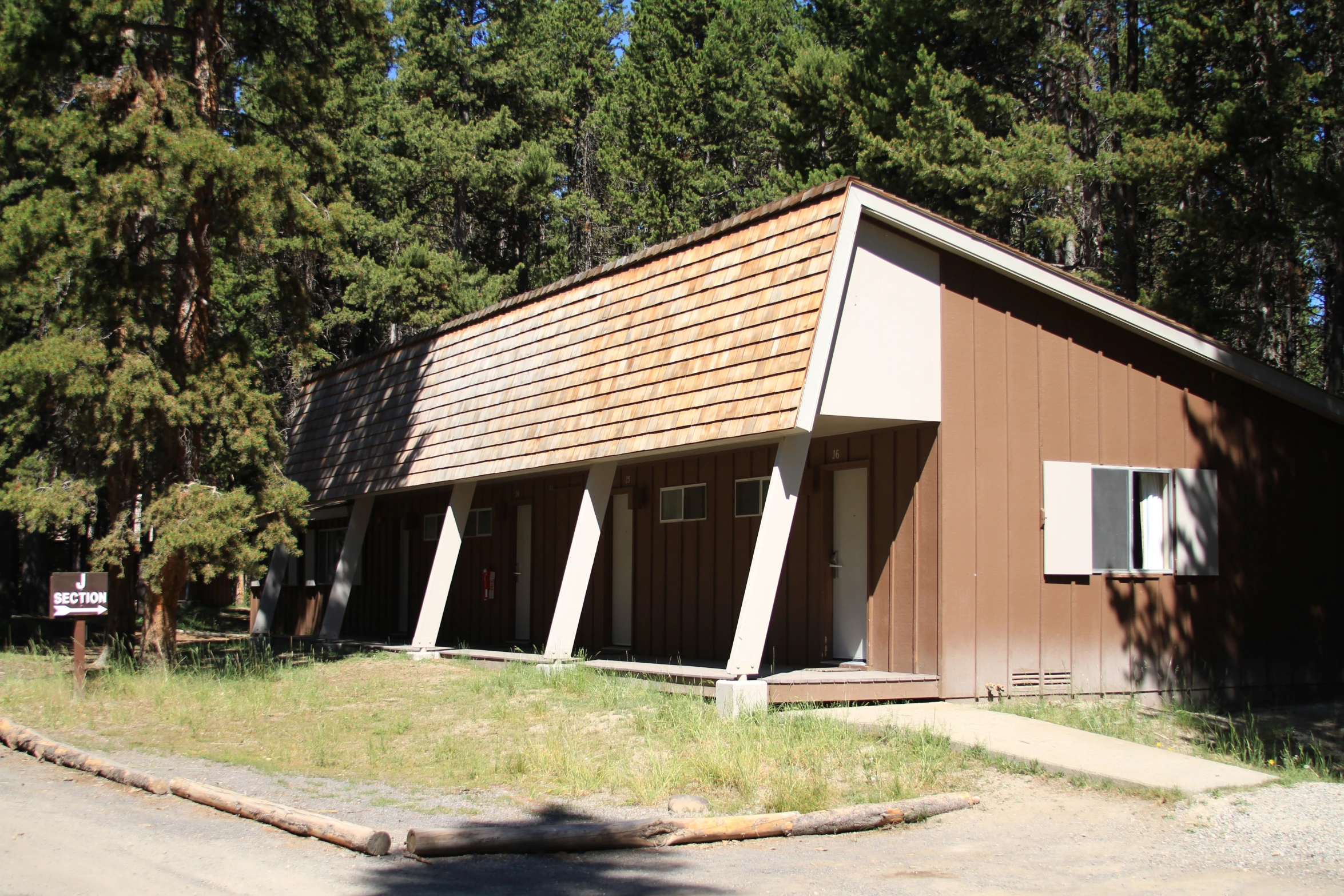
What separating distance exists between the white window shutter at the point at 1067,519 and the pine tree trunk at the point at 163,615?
9972 mm

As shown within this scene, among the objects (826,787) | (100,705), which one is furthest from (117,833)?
(100,705)

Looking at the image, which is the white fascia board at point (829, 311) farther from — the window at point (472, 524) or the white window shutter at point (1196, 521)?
the window at point (472, 524)

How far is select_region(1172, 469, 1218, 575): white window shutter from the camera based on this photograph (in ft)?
43.0

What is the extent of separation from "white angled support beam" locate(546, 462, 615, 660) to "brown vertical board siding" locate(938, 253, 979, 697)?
12.8 feet

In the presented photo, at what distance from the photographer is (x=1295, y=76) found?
18719 mm

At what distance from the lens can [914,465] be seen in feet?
40.0

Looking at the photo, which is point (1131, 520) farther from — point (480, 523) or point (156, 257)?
point (156, 257)

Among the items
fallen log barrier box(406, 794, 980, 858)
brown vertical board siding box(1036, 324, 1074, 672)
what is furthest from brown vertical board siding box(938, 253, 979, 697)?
fallen log barrier box(406, 794, 980, 858)

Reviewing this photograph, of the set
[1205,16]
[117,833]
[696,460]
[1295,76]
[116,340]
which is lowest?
[117,833]

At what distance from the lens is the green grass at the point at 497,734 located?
8258 mm

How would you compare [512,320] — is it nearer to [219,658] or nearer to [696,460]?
[696,460]

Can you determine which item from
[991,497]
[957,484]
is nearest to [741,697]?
[957,484]

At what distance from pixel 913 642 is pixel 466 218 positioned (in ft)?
89.5

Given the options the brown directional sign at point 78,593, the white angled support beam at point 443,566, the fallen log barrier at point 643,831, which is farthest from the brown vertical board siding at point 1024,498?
the brown directional sign at point 78,593
